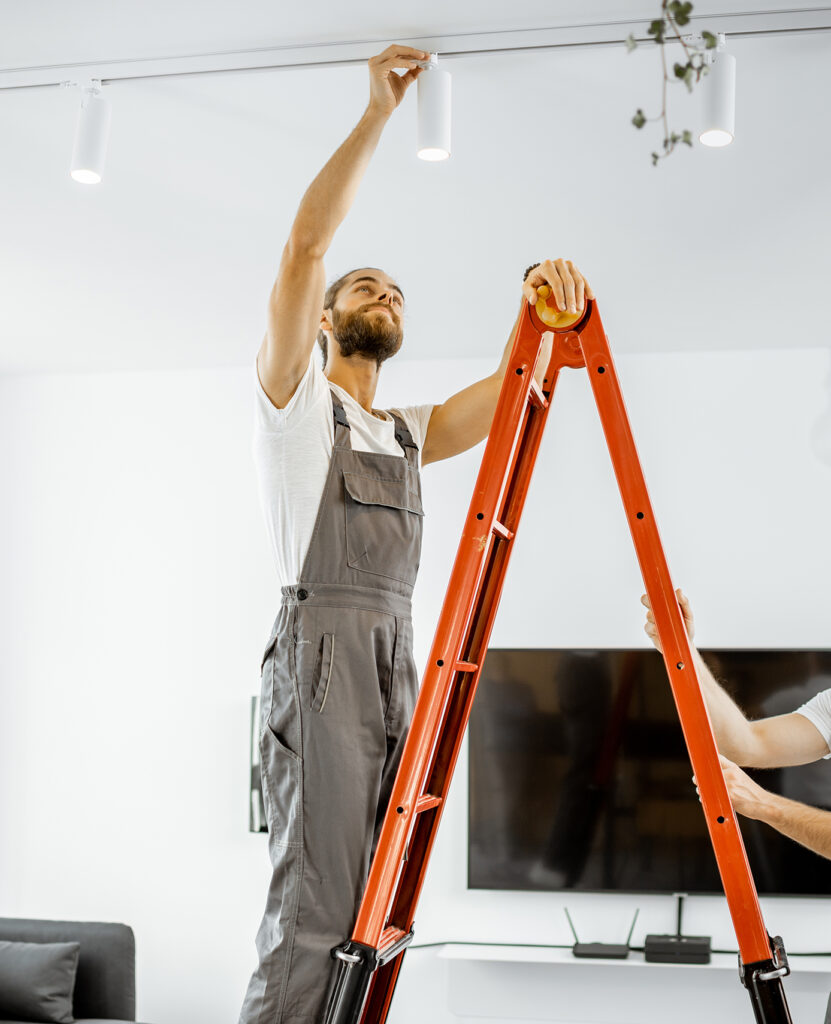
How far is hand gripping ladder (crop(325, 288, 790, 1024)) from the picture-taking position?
1.32 m

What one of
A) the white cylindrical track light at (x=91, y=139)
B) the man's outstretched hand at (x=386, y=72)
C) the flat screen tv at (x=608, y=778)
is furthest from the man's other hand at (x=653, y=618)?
the flat screen tv at (x=608, y=778)

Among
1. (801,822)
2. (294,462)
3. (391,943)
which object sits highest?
(294,462)

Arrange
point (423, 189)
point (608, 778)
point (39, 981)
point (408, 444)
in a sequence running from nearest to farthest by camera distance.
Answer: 1. point (408, 444)
2. point (423, 189)
3. point (39, 981)
4. point (608, 778)

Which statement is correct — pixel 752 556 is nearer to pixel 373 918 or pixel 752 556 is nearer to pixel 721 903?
pixel 721 903

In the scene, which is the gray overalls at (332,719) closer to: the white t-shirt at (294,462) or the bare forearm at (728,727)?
the white t-shirt at (294,462)

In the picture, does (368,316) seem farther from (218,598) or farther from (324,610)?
(218,598)

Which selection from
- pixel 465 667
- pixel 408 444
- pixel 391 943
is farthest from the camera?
pixel 408 444

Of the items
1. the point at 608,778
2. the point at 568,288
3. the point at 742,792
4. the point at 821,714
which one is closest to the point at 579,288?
the point at 568,288

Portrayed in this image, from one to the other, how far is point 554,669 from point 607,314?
4.66 feet

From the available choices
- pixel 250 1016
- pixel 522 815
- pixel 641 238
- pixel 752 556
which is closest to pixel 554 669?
pixel 522 815

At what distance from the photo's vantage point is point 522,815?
3922 mm

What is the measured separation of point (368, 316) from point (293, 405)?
0.36 m

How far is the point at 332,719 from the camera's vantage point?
58.3 inches

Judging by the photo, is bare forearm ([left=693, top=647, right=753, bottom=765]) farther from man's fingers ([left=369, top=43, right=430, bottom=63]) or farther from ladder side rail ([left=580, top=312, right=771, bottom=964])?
man's fingers ([left=369, top=43, right=430, bottom=63])
